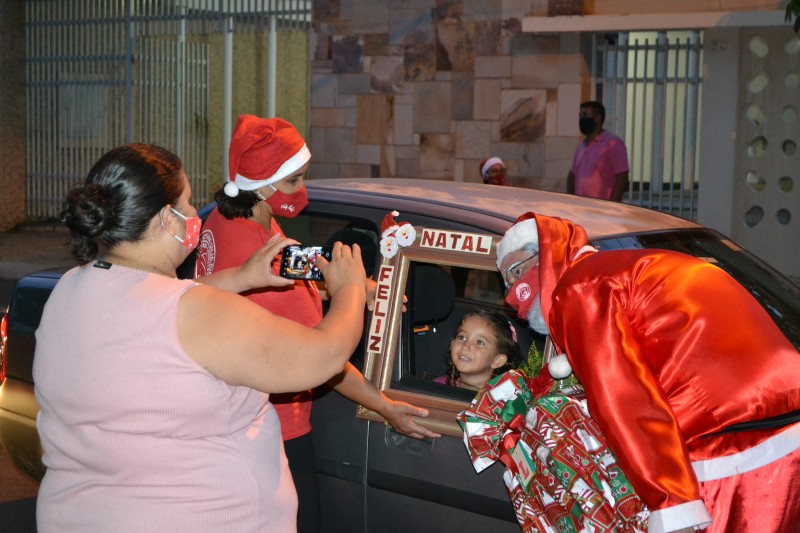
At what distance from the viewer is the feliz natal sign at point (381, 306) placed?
3.66 metres

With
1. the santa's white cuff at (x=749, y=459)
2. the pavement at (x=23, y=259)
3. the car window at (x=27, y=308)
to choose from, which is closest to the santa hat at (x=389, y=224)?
the santa's white cuff at (x=749, y=459)

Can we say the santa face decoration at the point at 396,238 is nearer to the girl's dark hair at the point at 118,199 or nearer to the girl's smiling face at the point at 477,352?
the girl's smiling face at the point at 477,352

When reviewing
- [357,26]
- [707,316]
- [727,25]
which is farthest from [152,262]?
[357,26]

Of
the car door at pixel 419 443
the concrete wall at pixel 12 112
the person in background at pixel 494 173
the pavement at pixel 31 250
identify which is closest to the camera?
the car door at pixel 419 443

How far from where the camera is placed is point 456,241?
3.55 m

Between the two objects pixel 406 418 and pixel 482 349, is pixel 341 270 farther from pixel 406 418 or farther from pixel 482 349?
pixel 482 349

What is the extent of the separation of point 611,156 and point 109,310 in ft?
25.2

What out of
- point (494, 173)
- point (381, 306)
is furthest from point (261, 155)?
point (494, 173)

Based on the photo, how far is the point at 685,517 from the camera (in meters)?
2.51

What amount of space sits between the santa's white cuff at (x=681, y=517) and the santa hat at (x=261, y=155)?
1.80 metres

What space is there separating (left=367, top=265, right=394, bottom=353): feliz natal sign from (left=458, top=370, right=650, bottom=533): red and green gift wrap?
24.1 inches

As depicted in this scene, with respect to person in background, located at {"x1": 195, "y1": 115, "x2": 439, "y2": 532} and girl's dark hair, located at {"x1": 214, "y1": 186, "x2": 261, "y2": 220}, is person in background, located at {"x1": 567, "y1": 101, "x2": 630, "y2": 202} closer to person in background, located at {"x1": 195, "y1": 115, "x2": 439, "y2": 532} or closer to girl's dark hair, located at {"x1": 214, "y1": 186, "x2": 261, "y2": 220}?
person in background, located at {"x1": 195, "y1": 115, "x2": 439, "y2": 532}

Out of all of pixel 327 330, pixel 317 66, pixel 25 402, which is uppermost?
pixel 317 66

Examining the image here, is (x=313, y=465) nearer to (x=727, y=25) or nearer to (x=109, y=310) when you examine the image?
(x=109, y=310)
